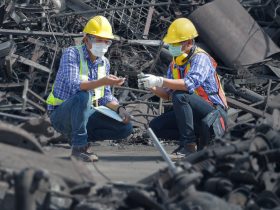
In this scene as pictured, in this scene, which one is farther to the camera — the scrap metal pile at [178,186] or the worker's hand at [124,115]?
the worker's hand at [124,115]

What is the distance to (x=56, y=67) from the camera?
457 inches

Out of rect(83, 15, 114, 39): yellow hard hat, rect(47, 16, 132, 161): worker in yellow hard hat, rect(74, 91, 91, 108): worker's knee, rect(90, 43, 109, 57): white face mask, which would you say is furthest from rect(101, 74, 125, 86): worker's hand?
rect(83, 15, 114, 39): yellow hard hat

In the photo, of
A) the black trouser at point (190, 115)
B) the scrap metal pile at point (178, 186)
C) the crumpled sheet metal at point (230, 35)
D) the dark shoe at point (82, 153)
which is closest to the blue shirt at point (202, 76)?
the black trouser at point (190, 115)

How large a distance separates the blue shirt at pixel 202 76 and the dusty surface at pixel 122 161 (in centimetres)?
87

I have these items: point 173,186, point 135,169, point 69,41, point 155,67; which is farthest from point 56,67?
point 173,186

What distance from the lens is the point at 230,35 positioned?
Result: 12.2 meters

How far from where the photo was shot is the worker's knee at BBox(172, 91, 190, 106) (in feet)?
29.1

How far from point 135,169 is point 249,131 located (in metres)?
2.12

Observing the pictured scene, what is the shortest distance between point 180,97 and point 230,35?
3.60 metres

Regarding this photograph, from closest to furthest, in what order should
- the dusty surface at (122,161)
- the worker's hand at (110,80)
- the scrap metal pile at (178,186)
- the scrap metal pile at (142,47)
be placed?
the scrap metal pile at (178,186), the dusty surface at (122,161), the worker's hand at (110,80), the scrap metal pile at (142,47)

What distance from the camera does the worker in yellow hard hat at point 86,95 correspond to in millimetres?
8664

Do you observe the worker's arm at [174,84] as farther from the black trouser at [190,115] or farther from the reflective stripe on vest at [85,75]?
the reflective stripe on vest at [85,75]

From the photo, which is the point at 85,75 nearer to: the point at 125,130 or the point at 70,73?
the point at 70,73

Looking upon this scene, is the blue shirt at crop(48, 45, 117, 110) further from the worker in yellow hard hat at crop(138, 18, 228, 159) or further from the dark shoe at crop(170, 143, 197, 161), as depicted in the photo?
the dark shoe at crop(170, 143, 197, 161)
